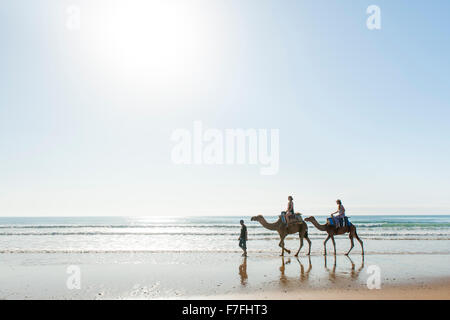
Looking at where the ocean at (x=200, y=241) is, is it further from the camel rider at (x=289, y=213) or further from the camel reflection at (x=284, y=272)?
the camel reflection at (x=284, y=272)

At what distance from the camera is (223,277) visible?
11336 mm

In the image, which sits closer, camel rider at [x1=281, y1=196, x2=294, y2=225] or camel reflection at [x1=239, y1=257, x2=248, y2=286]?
camel reflection at [x1=239, y1=257, x2=248, y2=286]

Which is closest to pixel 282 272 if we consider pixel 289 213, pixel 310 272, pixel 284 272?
pixel 284 272

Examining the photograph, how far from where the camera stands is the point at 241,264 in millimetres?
14102

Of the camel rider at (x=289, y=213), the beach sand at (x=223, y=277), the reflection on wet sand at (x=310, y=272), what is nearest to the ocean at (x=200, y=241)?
the camel rider at (x=289, y=213)

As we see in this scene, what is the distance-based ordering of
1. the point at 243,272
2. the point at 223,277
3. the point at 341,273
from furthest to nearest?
1. the point at 243,272
2. the point at 341,273
3. the point at 223,277

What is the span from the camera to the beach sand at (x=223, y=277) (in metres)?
9.07

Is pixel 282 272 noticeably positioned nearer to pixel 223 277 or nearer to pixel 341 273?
pixel 341 273

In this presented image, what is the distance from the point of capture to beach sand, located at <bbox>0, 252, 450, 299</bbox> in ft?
29.8

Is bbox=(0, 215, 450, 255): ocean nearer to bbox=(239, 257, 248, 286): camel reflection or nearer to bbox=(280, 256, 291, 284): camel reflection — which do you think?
bbox=(280, 256, 291, 284): camel reflection

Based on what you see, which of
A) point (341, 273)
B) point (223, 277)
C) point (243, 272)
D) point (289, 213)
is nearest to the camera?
point (223, 277)

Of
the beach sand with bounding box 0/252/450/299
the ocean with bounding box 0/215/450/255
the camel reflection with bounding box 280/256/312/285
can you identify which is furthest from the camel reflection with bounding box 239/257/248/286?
the ocean with bounding box 0/215/450/255
